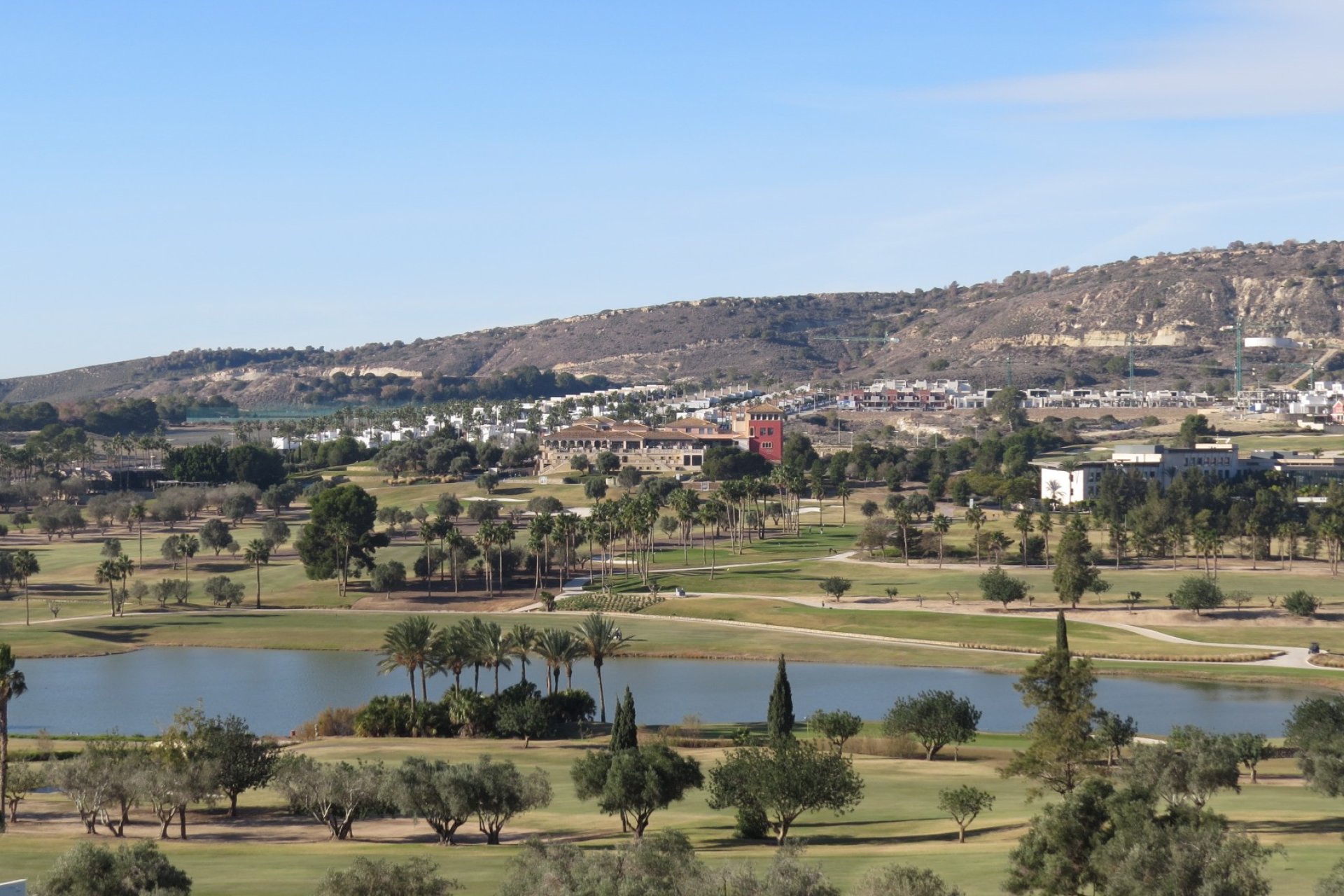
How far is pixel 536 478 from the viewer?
19225 centimetres

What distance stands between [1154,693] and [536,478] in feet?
377

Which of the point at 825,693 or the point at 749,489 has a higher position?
the point at 749,489

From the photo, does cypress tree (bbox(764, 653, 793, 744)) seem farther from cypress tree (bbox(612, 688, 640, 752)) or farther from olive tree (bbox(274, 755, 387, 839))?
olive tree (bbox(274, 755, 387, 839))

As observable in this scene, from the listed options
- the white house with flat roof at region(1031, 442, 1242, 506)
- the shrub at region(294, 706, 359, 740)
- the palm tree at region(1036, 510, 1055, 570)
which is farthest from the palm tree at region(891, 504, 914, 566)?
the shrub at region(294, 706, 359, 740)

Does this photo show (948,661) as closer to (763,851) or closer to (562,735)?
(562,735)

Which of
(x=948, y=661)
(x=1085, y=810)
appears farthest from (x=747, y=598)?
(x=1085, y=810)

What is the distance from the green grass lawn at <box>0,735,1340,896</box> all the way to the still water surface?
1551 centimetres

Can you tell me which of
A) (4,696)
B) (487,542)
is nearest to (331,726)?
(4,696)

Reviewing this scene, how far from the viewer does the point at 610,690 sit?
87.4 meters

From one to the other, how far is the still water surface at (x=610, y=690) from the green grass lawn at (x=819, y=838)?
15.5 meters

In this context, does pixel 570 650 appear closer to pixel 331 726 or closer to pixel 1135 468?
Answer: pixel 331 726

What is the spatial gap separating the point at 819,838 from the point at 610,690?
36.5 m

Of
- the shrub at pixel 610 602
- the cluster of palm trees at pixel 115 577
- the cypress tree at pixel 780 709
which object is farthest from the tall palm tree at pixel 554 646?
the cluster of palm trees at pixel 115 577

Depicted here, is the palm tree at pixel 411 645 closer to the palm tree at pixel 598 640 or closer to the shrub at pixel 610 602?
the palm tree at pixel 598 640
